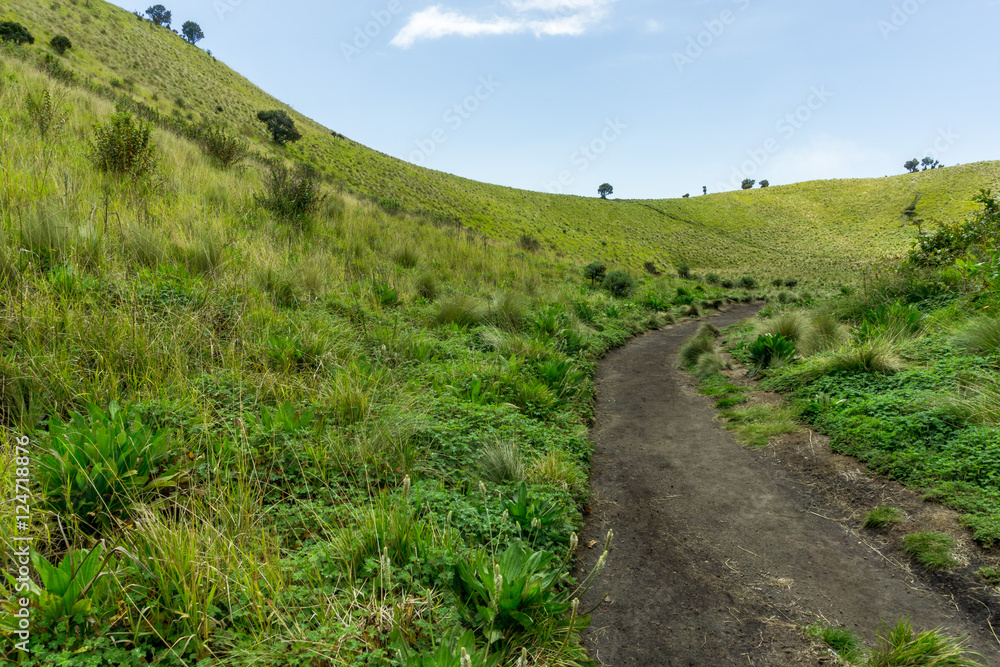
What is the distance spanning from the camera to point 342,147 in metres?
46.8

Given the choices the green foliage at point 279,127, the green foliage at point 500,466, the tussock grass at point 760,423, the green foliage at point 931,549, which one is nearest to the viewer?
the green foliage at point 931,549

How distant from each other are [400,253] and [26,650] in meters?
8.64

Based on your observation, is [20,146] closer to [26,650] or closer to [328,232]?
[328,232]

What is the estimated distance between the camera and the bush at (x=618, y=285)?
56.5 ft

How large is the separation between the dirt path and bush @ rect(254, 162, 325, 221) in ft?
23.9

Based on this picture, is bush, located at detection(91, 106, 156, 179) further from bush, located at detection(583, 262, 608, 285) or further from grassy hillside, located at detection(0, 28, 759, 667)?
bush, located at detection(583, 262, 608, 285)

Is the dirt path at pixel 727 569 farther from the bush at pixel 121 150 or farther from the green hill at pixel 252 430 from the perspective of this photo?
the bush at pixel 121 150

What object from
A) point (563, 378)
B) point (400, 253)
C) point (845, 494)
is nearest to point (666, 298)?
point (400, 253)

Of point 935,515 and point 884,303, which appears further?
point 884,303

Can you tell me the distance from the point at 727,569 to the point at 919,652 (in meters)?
1.01

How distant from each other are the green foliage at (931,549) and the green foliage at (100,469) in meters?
4.59

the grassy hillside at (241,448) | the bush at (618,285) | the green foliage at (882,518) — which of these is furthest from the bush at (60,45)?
the green foliage at (882,518)

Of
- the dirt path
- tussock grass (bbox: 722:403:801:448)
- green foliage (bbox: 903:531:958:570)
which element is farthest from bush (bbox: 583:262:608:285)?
green foliage (bbox: 903:531:958:570)

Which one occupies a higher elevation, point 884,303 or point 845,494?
point 884,303
